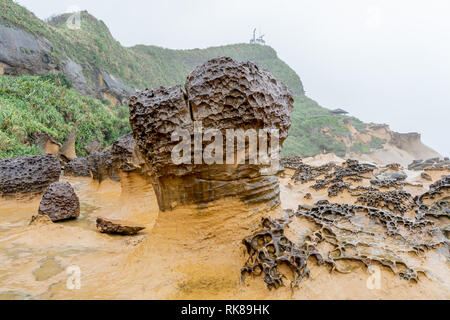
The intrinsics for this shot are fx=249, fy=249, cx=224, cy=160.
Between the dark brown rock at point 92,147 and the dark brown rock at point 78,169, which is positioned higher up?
the dark brown rock at point 92,147

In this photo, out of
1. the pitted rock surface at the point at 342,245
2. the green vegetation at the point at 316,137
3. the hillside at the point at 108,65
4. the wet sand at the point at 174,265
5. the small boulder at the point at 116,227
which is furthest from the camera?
the green vegetation at the point at 316,137

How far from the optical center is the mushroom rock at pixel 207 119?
3.02 metres

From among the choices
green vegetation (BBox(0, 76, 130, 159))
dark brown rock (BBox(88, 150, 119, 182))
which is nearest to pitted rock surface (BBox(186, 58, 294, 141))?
dark brown rock (BBox(88, 150, 119, 182))

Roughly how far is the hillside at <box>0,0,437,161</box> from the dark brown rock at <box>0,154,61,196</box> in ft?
25.2

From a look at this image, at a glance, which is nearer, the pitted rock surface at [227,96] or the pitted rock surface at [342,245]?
the pitted rock surface at [342,245]

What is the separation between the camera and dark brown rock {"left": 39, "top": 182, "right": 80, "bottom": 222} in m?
5.05

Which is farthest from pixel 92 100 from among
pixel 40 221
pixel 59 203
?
pixel 40 221

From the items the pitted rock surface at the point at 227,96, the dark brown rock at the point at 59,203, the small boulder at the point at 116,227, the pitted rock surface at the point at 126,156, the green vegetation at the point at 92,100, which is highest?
the green vegetation at the point at 92,100

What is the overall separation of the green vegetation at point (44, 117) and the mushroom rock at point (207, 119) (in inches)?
350

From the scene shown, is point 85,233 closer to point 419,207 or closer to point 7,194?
point 7,194

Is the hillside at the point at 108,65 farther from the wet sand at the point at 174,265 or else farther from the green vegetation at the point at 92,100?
the wet sand at the point at 174,265

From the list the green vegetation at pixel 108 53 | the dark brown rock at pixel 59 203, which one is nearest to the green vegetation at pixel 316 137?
the green vegetation at pixel 108 53

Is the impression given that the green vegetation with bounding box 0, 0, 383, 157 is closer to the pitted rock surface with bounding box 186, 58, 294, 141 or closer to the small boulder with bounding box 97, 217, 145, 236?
the small boulder with bounding box 97, 217, 145, 236
